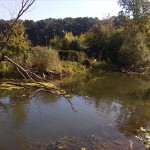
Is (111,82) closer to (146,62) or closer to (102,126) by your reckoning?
(146,62)

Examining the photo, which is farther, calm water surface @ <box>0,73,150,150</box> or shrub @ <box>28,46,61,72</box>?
shrub @ <box>28,46,61,72</box>

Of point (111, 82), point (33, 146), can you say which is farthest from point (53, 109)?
point (111, 82)

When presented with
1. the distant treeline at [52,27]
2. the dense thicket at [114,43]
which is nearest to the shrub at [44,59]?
the dense thicket at [114,43]

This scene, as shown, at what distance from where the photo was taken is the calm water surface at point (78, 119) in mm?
11336

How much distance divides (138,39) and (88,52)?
276 inches

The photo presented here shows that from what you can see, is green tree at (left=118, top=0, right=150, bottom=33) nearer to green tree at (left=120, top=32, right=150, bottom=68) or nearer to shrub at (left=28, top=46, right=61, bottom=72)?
green tree at (left=120, top=32, right=150, bottom=68)

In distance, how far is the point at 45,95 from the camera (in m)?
19.8

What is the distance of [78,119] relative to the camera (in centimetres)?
1420

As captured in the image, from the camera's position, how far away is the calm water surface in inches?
446

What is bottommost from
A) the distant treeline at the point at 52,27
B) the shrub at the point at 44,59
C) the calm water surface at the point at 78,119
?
the calm water surface at the point at 78,119

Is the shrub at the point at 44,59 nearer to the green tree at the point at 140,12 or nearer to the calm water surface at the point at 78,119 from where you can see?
the calm water surface at the point at 78,119

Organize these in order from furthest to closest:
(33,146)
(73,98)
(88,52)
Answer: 1. (88,52)
2. (73,98)
3. (33,146)

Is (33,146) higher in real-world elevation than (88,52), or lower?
lower

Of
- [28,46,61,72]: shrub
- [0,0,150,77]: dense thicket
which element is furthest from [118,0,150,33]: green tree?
[28,46,61,72]: shrub
